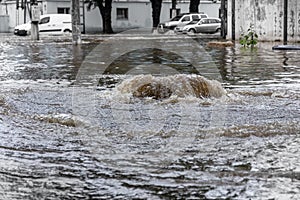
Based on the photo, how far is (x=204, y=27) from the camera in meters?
44.2

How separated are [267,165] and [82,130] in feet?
7.82

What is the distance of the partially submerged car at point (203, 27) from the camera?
144ft

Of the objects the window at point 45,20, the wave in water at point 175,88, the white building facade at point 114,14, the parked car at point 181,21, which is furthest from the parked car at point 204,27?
the wave in water at point 175,88

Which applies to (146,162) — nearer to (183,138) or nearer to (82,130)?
(183,138)

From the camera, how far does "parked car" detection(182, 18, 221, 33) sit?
43866mm

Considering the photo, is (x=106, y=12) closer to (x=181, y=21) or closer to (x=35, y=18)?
(x=181, y=21)

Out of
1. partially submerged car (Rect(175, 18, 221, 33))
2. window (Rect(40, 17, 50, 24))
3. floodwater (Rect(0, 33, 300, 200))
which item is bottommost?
floodwater (Rect(0, 33, 300, 200))

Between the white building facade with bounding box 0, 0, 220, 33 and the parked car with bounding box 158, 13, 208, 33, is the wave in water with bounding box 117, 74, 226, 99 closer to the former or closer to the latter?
the parked car with bounding box 158, 13, 208, 33

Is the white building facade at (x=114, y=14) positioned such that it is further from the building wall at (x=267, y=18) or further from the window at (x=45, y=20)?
the building wall at (x=267, y=18)

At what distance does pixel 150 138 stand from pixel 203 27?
38234 millimetres

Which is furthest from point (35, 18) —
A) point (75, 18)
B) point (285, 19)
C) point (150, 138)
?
point (150, 138)

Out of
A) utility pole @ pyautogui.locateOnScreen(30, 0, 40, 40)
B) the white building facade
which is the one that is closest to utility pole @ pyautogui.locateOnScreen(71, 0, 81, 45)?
utility pole @ pyautogui.locateOnScreen(30, 0, 40, 40)

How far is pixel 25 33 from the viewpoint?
41.9 m

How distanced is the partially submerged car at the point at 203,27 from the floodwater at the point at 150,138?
31367 millimetres
